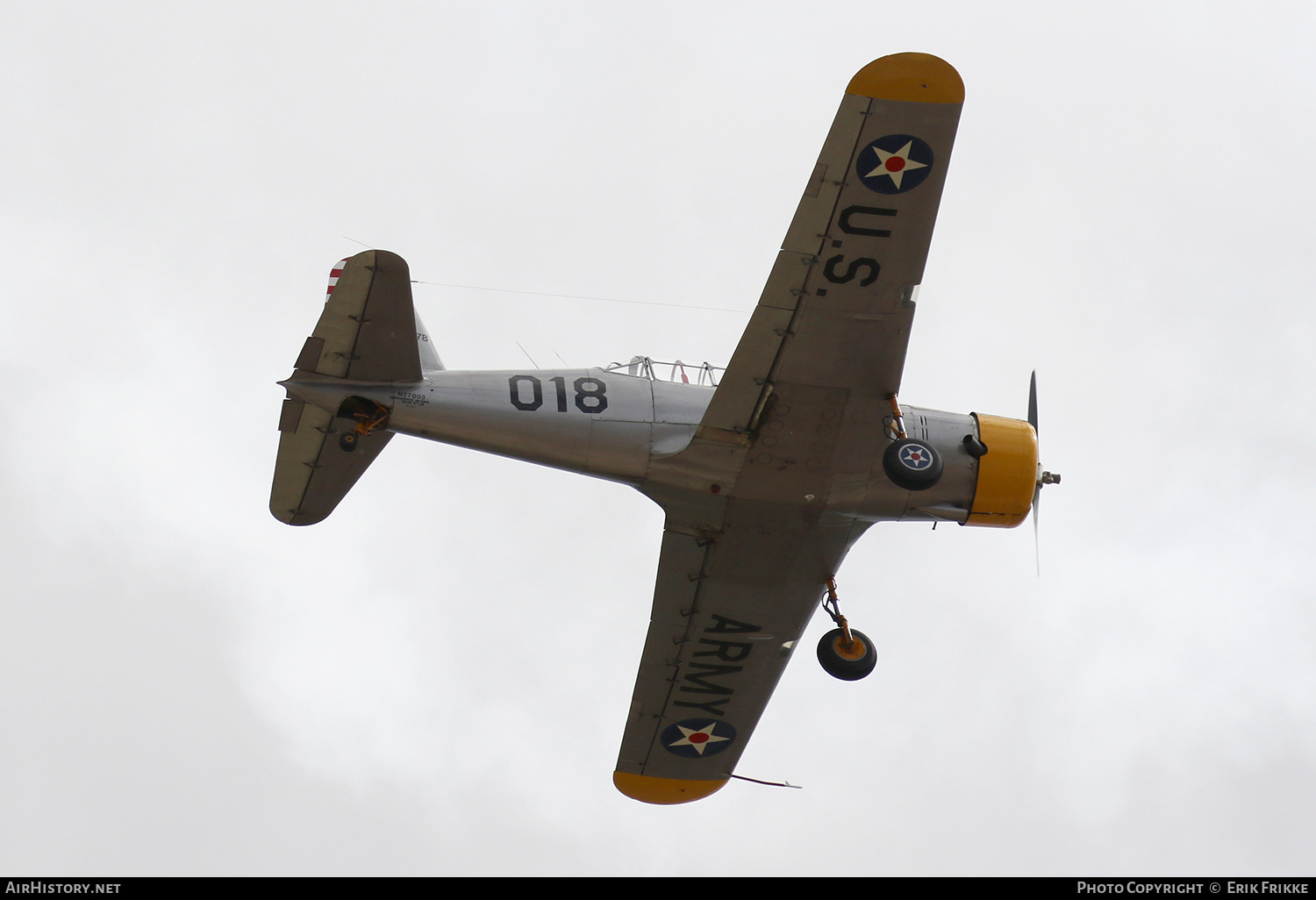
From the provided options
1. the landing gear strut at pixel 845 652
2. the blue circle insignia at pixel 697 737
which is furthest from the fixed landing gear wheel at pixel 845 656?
the blue circle insignia at pixel 697 737

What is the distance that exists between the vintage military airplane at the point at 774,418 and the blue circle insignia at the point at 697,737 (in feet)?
3.66

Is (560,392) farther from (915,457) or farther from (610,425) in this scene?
(915,457)

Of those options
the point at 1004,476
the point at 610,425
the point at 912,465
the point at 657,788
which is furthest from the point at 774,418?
the point at 657,788

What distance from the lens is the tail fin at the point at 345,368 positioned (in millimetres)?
11750

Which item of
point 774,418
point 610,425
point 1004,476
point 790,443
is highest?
point 774,418

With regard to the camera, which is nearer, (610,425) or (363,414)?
(363,414)

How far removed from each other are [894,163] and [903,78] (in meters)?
0.68

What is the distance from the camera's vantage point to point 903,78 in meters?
10.9

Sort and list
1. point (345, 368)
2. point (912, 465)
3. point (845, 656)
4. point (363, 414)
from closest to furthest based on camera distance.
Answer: point (345, 368) < point (363, 414) < point (912, 465) < point (845, 656)

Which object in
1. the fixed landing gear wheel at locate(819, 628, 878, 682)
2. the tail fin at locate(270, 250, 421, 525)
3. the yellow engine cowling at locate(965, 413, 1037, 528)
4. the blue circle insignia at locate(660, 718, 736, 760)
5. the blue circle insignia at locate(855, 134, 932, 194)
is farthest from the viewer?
the blue circle insignia at locate(660, 718, 736, 760)

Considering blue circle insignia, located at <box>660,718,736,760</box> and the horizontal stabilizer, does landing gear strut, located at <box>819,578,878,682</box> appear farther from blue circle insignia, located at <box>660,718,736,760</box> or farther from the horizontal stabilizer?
the horizontal stabilizer

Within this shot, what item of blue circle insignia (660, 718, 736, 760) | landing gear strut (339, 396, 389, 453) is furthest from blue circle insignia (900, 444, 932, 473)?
blue circle insignia (660, 718, 736, 760)

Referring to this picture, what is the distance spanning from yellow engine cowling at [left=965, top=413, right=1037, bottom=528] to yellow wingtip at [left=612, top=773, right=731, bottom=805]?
497cm

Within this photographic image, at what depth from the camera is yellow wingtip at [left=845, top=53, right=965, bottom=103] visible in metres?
10.9
